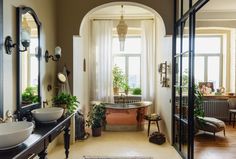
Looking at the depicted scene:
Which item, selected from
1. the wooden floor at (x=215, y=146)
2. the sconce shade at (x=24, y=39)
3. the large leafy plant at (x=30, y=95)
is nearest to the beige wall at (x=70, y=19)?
the large leafy plant at (x=30, y=95)

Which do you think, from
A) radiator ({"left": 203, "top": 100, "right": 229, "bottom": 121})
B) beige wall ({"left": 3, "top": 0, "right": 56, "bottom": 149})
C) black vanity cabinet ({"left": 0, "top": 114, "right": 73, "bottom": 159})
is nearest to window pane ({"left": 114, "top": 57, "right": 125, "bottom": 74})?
radiator ({"left": 203, "top": 100, "right": 229, "bottom": 121})

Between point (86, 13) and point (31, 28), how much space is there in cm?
148

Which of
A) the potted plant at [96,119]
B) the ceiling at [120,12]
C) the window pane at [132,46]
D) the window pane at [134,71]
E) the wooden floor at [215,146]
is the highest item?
the ceiling at [120,12]

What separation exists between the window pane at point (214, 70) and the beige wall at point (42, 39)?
5159 millimetres

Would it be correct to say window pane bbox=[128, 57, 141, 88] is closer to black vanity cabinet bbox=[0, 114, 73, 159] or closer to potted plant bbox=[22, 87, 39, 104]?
potted plant bbox=[22, 87, 39, 104]

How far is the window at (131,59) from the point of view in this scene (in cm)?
767

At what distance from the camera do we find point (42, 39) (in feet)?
13.0

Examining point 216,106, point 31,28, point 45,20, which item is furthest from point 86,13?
point 216,106

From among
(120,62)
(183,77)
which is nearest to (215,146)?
(183,77)

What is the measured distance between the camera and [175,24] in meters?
4.65

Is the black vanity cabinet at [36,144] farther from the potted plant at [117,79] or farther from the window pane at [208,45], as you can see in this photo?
the window pane at [208,45]

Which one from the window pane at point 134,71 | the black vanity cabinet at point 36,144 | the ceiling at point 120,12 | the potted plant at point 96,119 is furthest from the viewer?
the window pane at point 134,71

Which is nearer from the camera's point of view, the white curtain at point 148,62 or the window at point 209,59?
the white curtain at point 148,62

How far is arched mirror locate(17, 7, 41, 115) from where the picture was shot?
10.0ft
